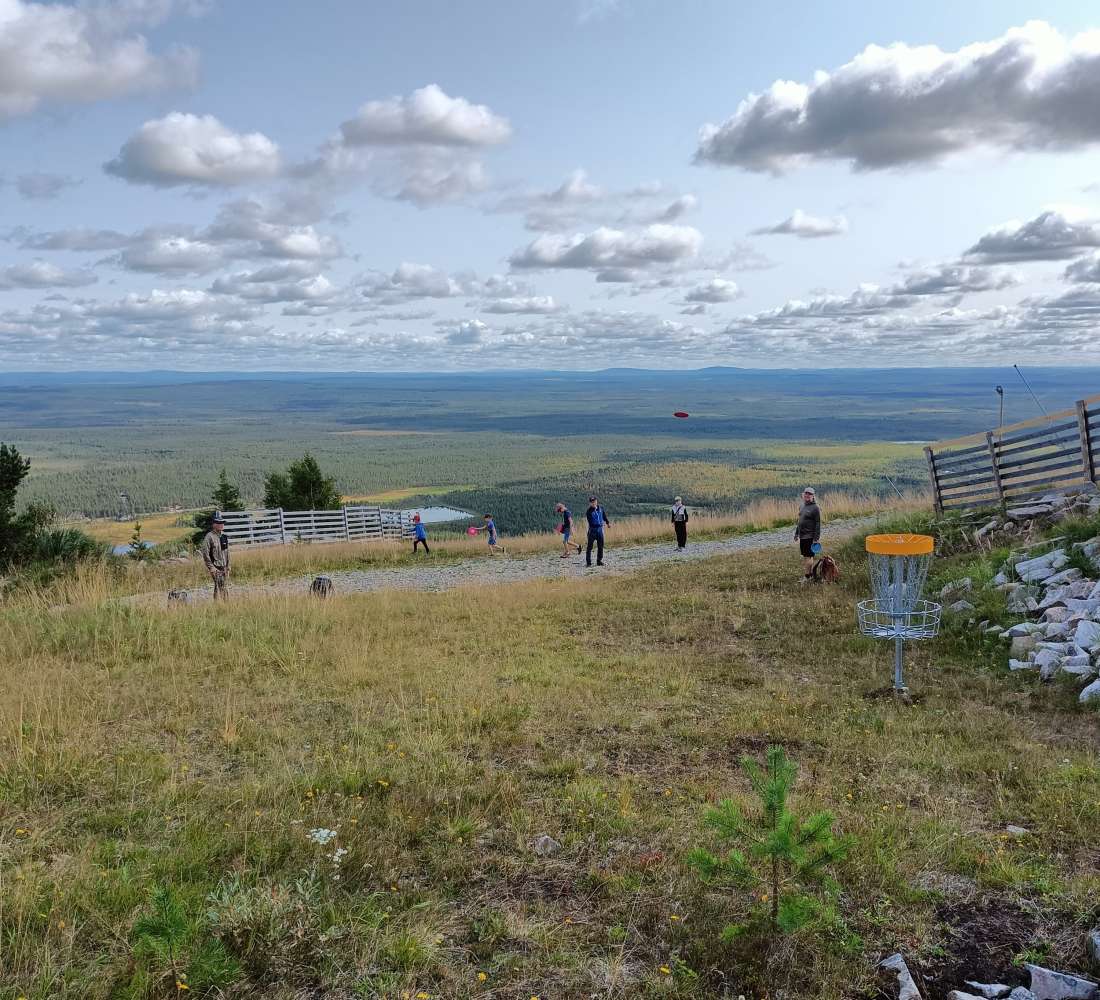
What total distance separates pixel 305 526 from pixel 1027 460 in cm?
2632

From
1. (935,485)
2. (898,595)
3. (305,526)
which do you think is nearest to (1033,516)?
(935,485)

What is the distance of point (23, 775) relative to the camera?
543cm

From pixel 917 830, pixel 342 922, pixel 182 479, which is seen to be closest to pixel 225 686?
pixel 342 922

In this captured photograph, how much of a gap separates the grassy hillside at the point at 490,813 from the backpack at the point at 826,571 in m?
3.57

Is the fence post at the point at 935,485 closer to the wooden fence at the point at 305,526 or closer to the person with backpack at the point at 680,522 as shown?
the person with backpack at the point at 680,522

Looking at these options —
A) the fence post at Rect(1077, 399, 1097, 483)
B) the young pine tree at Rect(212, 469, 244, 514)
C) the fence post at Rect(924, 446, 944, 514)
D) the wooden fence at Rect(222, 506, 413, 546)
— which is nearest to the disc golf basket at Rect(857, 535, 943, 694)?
the fence post at Rect(1077, 399, 1097, 483)

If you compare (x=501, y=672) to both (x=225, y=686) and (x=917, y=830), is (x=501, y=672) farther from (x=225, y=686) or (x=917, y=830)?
(x=917, y=830)

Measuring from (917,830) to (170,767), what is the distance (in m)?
5.16

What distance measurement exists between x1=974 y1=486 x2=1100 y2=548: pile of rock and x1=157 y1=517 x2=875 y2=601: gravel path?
139 inches

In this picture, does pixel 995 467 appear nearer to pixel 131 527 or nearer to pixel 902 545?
pixel 902 545

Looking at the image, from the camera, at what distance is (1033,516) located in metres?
13.2

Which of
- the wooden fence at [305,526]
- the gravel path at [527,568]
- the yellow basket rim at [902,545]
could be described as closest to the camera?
the yellow basket rim at [902,545]

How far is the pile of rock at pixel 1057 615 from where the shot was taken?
25.7 feet

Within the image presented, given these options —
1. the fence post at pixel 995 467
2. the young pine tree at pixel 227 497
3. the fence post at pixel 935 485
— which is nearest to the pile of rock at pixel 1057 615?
the fence post at pixel 995 467
